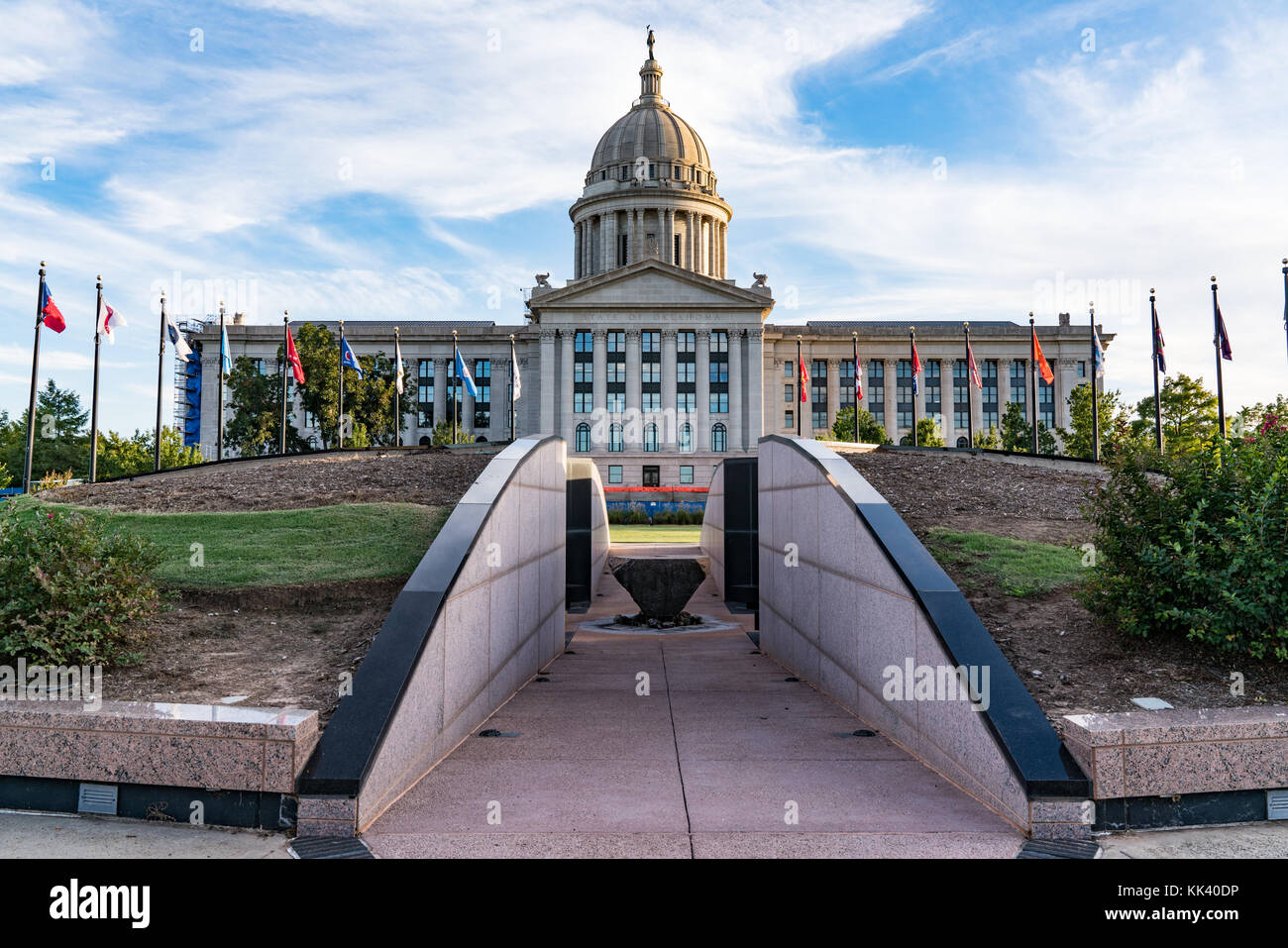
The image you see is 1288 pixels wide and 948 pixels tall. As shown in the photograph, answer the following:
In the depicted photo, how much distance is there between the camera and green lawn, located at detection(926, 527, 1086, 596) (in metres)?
10.9

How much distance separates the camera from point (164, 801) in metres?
5.79

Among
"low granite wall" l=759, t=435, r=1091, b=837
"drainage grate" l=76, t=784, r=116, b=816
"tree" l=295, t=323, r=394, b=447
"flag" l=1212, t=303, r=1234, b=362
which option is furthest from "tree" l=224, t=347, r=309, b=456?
"drainage grate" l=76, t=784, r=116, b=816

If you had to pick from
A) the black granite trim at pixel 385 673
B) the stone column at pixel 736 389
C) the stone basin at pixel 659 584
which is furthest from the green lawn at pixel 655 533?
the stone column at pixel 736 389

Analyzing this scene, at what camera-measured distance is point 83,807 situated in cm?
586

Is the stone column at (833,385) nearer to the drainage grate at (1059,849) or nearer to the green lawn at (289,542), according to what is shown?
the green lawn at (289,542)

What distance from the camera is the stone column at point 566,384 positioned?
75.1 metres

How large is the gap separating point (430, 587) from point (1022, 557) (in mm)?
8743

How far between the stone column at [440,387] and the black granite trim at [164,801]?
81.9 metres

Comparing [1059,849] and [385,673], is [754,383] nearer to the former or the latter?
[385,673]

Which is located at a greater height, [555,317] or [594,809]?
[555,317]

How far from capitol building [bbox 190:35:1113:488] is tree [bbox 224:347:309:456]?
651 centimetres
